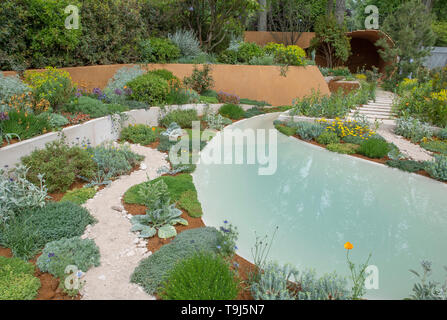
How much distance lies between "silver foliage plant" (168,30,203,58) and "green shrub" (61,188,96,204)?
8.36 meters

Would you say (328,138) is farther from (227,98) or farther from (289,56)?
(289,56)

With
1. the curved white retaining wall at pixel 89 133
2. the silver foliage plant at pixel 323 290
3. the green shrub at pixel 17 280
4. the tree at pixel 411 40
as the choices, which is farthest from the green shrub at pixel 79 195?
the tree at pixel 411 40

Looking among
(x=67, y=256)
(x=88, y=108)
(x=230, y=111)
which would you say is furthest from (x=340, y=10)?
(x=67, y=256)

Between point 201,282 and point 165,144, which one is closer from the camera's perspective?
point 201,282

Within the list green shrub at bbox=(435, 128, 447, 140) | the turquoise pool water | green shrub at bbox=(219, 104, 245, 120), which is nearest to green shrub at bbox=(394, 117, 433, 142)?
green shrub at bbox=(435, 128, 447, 140)

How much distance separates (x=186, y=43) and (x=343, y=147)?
7358 millimetres

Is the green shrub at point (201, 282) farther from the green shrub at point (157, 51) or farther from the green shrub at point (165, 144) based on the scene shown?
the green shrub at point (157, 51)

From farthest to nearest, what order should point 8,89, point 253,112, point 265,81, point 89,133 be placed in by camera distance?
point 265,81, point 253,112, point 89,133, point 8,89

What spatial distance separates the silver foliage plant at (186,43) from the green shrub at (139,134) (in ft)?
18.0

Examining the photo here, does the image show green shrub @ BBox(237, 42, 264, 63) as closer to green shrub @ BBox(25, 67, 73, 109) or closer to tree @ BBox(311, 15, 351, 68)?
tree @ BBox(311, 15, 351, 68)

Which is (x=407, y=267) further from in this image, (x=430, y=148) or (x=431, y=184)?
(x=430, y=148)

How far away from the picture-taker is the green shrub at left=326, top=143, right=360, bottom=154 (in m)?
7.18

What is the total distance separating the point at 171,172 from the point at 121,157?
3.12 feet

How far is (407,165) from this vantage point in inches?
245
